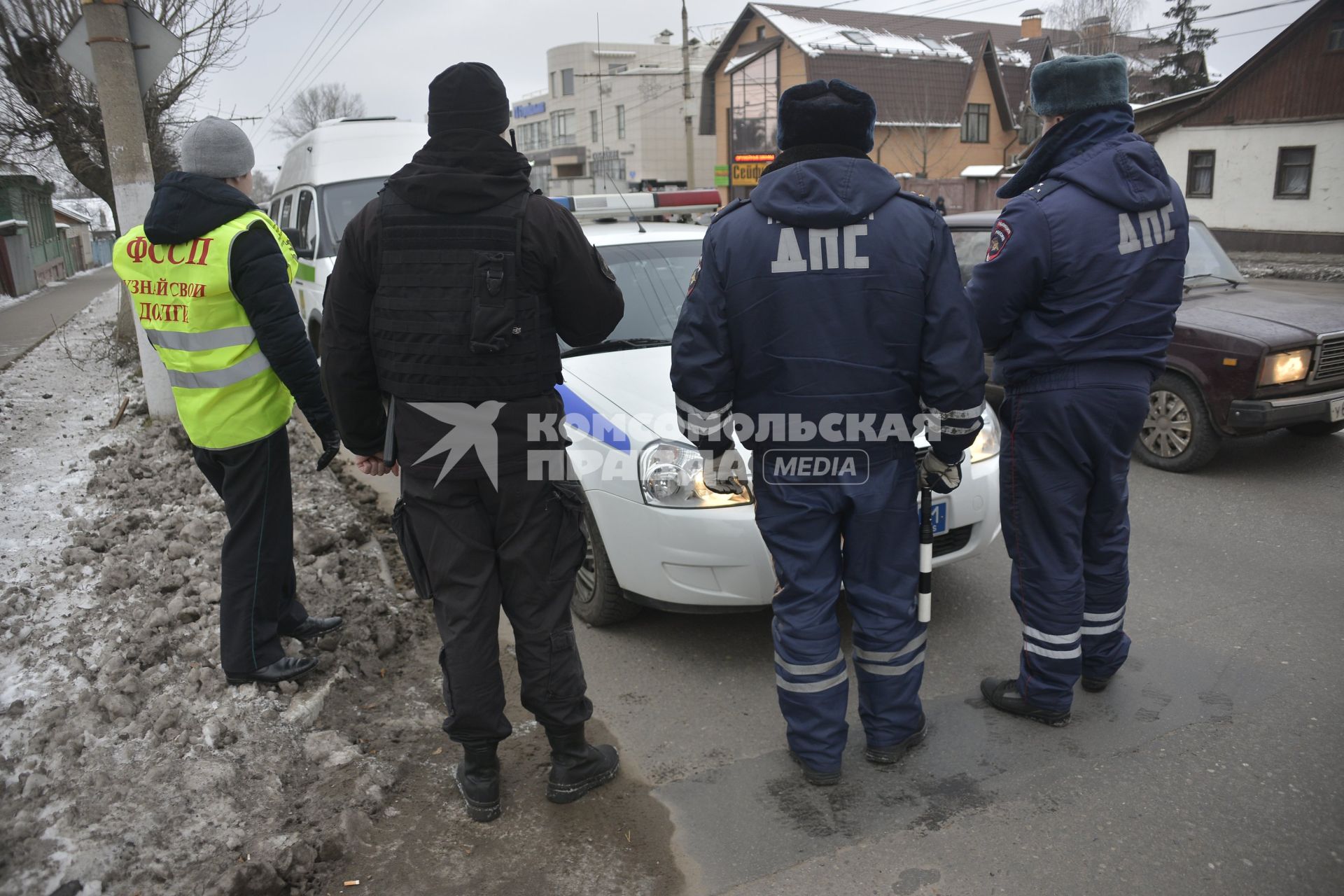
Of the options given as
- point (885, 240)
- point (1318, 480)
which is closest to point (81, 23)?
point (885, 240)

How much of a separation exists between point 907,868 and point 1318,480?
474 cm

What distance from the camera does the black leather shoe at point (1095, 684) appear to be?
337 cm

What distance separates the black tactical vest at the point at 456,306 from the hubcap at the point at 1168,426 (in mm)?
4798

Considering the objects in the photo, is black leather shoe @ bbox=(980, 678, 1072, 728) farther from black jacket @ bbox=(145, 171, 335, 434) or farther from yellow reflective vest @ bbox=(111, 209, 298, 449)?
yellow reflective vest @ bbox=(111, 209, 298, 449)

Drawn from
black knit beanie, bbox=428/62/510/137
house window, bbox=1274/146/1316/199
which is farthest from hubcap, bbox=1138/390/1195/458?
house window, bbox=1274/146/1316/199

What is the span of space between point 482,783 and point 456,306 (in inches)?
57.2

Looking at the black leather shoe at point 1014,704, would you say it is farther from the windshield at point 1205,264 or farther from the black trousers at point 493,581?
the windshield at point 1205,264

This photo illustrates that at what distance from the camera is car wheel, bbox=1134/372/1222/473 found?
5812 millimetres

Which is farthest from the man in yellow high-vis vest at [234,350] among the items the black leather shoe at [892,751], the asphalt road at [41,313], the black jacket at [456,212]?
the asphalt road at [41,313]

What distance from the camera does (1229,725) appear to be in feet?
10.2

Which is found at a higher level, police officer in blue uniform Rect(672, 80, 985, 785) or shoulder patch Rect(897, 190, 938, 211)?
shoulder patch Rect(897, 190, 938, 211)

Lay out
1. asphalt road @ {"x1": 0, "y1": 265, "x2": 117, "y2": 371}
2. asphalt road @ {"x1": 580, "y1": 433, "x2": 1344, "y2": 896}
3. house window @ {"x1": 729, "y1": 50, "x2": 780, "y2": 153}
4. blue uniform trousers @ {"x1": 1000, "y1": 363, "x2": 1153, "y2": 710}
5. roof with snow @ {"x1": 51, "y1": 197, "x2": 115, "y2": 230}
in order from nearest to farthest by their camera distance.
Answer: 1. asphalt road @ {"x1": 580, "y1": 433, "x2": 1344, "y2": 896}
2. blue uniform trousers @ {"x1": 1000, "y1": 363, "x2": 1153, "y2": 710}
3. asphalt road @ {"x1": 0, "y1": 265, "x2": 117, "y2": 371}
4. house window @ {"x1": 729, "y1": 50, "x2": 780, "y2": 153}
5. roof with snow @ {"x1": 51, "y1": 197, "x2": 115, "y2": 230}

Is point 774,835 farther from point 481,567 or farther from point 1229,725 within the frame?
point 1229,725

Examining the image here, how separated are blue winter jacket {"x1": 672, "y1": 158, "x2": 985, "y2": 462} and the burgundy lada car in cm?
306
